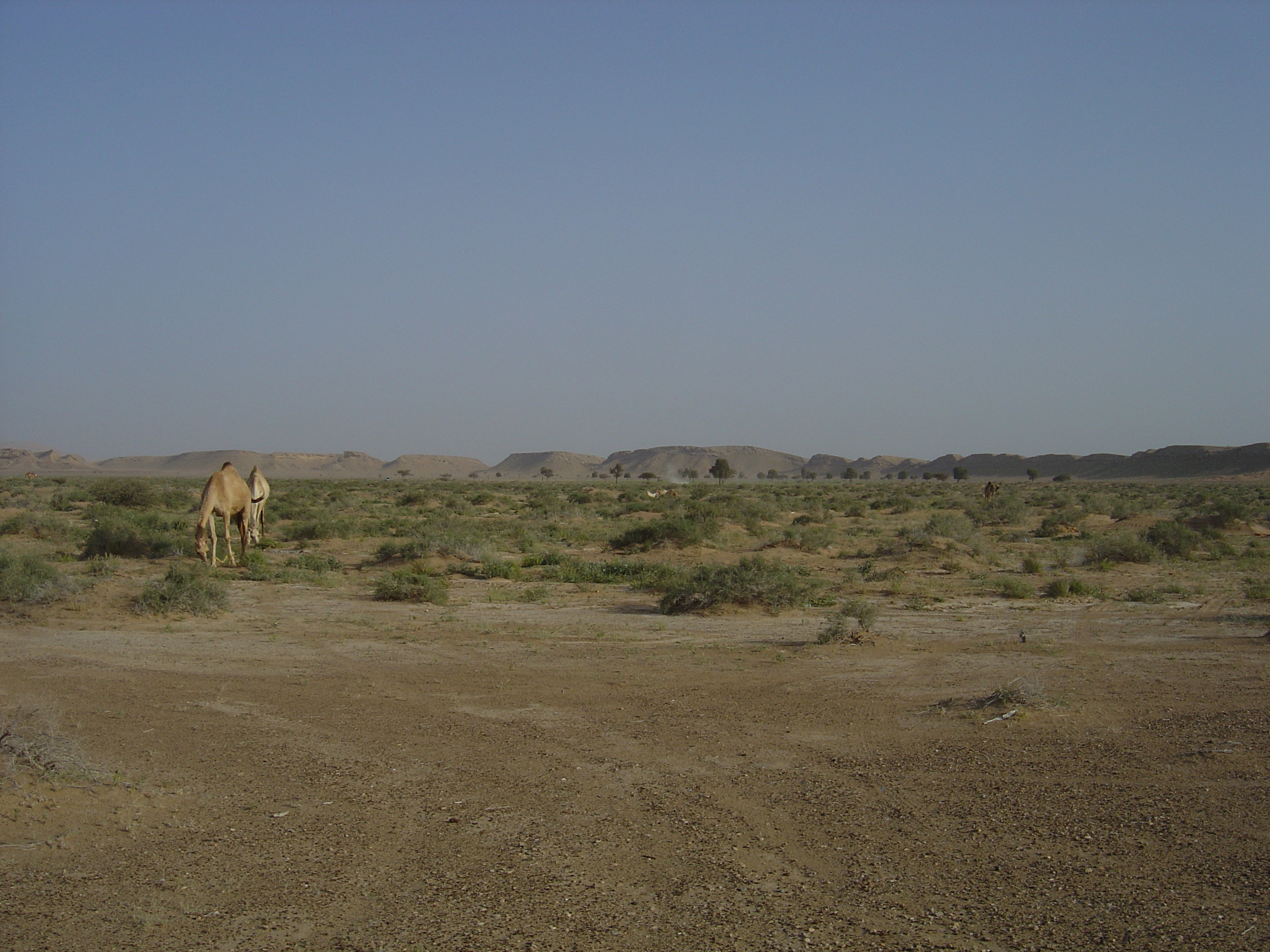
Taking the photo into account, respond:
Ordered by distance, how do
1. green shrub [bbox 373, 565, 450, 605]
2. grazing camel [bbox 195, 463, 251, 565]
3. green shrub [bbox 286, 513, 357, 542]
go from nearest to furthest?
green shrub [bbox 373, 565, 450, 605], grazing camel [bbox 195, 463, 251, 565], green shrub [bbox 286, 513, 357, 542]

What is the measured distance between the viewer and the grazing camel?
57.4 ft

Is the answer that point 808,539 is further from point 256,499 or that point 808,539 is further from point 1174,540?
point 256,499

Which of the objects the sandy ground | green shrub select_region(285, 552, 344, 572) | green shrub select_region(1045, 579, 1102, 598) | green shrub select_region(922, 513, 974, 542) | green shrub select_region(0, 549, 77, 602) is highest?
green shrub select_region(0, 549, 77, 602)

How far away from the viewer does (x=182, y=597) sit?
14672 mm

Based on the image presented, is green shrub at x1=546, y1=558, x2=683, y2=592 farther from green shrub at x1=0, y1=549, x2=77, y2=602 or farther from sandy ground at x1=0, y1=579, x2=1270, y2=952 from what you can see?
green shrub at x1=0, y1=549, x2=77, y2=602

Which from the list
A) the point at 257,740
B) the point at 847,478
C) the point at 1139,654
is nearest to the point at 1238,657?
the point at 1139,654

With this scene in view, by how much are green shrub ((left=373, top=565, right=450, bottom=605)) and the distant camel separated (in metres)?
3.78

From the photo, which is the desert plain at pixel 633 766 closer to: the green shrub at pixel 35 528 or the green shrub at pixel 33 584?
the green shrub at pixel 33 584

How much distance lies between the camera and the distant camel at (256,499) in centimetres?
1984

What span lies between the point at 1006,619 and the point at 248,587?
13.1 metres

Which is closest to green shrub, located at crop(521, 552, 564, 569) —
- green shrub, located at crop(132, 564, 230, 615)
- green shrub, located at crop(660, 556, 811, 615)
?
green shrub, located at crop(660, 556, 811, 615)

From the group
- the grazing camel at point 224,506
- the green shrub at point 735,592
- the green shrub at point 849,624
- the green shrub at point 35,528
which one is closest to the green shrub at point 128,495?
the green shrub at point 35,528

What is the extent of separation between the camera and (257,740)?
8195mm

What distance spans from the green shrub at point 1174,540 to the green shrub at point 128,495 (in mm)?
32452
